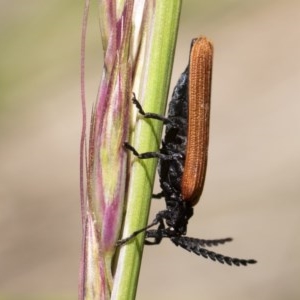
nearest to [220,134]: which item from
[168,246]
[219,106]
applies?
[219,106]

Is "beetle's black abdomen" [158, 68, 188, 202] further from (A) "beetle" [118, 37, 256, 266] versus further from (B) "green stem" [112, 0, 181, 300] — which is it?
(B) "green stem" [112, 0, 181, 300]

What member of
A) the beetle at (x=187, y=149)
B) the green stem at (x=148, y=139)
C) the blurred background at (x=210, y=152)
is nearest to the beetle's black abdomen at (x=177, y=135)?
the beetle at (x=187, y=149)

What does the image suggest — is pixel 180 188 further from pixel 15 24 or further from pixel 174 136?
pixel 15 24

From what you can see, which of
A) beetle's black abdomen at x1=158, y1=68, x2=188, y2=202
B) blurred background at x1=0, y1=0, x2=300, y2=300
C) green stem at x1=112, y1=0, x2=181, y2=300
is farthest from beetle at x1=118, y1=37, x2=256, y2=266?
blurred background at x1=0, y1=0, x2=300, y2=300

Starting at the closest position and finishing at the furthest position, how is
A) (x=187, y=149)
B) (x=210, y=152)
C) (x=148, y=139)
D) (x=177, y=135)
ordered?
(x=148, y=139)
(x=187, y=149)
(x=177, y=135)
(x=210, y=152)

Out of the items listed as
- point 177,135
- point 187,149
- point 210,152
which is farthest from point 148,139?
point 210,152

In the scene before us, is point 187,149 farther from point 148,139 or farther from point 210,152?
point 210,152
